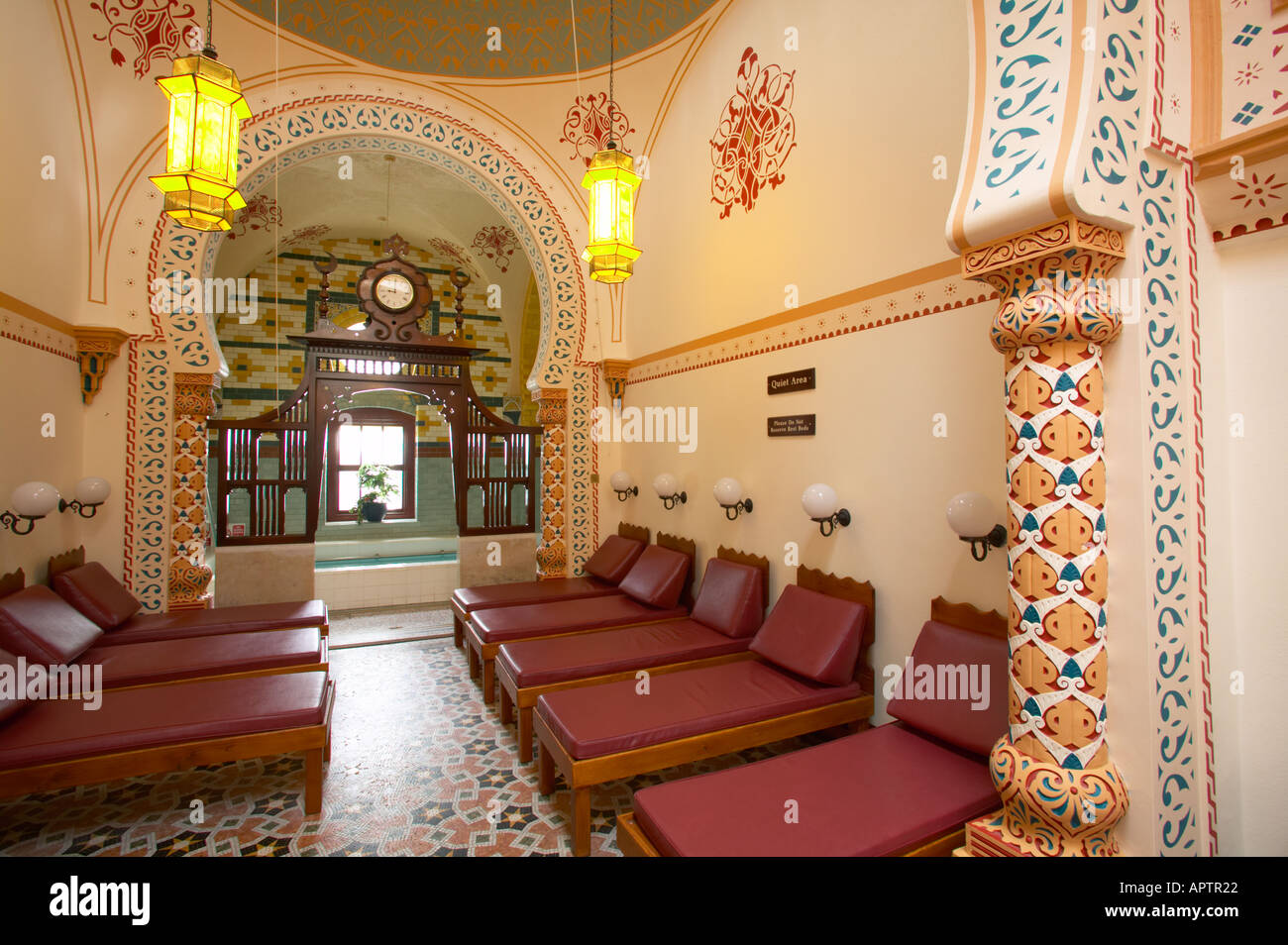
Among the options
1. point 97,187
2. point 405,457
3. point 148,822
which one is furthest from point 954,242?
point 405,457

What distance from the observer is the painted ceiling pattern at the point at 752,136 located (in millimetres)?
4934

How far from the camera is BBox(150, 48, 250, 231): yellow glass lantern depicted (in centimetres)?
331

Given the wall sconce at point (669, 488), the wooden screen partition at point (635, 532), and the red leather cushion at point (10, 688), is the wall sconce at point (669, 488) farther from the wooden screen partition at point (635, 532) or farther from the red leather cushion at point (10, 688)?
the red leather cushion at point (10, 688)

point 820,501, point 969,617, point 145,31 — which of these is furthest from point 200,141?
point 969,617

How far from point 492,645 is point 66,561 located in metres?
3.60

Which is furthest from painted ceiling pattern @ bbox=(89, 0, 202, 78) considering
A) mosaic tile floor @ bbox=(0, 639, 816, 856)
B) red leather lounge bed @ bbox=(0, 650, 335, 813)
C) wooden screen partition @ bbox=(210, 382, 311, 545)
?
Result: mosaic tile floor @ bbox=(0, 639, 816, 856)

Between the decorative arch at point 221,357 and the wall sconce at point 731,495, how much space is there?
106 inches

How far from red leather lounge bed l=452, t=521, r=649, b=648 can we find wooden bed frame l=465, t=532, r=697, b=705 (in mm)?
298

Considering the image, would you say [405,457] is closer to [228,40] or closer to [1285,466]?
[228,40]

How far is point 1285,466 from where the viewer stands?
2.28 m

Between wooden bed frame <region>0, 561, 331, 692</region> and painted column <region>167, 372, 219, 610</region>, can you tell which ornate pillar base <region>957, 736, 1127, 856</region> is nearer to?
wooden bed frame <region>0, 561, 331, 692</region>

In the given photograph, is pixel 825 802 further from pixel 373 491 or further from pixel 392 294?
pixel 373 491

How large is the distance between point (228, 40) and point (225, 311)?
19.1 ft

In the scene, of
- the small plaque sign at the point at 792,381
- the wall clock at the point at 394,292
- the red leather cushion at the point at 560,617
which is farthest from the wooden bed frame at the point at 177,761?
the wall clock at the point at 394,292
